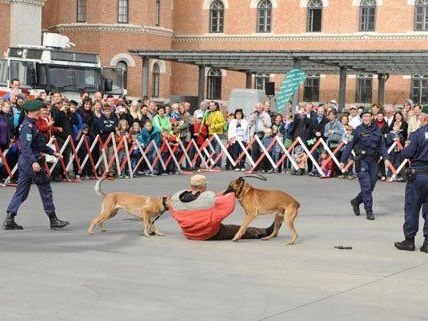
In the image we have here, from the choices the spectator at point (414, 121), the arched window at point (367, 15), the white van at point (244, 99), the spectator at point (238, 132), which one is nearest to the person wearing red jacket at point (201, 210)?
the spectator at point (414, 121)

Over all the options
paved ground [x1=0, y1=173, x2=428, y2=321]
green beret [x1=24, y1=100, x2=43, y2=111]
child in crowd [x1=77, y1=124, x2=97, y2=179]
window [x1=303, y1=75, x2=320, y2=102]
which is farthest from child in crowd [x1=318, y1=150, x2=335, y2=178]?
window [x1=303, y1=75, x2=320, y2=102]

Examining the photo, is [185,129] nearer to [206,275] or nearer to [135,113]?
[135,113]

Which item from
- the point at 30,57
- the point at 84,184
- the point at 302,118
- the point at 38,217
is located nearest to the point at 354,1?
the point at 30,57

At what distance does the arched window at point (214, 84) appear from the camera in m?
58.8

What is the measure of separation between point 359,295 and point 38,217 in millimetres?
7019

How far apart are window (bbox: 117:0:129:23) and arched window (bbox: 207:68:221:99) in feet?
24.2

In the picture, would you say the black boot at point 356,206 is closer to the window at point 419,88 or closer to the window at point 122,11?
the window at point 419,88

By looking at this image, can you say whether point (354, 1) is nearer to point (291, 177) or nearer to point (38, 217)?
point (291, 177)

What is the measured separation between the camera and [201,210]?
A: 40.7 ft

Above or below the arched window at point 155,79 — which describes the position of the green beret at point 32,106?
below

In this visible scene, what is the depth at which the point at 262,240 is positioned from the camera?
12844mm

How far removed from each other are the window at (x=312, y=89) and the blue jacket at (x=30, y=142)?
43.5 meters

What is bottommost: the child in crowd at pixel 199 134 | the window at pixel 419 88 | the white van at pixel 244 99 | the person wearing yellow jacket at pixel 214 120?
the child in crowd at pixel 199 134

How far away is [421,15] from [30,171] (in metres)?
43.0
